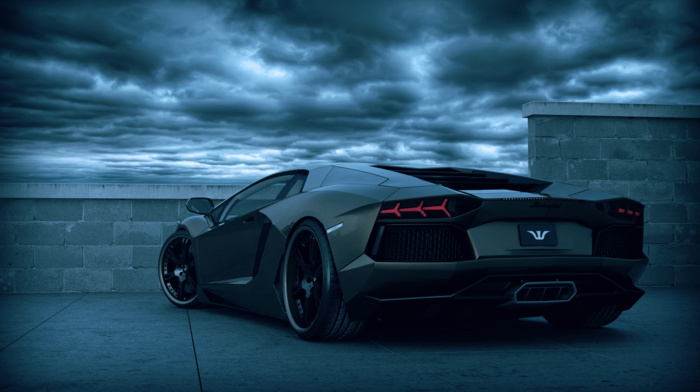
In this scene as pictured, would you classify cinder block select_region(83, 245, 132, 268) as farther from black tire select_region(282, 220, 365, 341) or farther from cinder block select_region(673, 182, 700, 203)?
cinder block select_region(673, 182, 700, 203)

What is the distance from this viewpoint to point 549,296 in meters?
4.14

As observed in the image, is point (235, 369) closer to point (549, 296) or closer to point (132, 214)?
point (549, 296)

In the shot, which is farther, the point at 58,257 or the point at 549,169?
the point at 549,169

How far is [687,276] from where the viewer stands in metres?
9.07

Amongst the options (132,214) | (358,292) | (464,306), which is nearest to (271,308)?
(358,292)

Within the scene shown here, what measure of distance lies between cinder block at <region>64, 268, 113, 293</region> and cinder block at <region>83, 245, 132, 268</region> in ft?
0.24

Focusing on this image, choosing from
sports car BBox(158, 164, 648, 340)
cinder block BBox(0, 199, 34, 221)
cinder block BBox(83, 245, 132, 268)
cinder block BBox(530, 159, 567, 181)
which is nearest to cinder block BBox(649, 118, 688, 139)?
cinder block BBox(530, 159, 567, 181)

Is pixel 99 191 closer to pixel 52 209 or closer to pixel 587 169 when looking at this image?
pixel 52 209

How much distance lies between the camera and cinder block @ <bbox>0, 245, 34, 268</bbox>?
870cm

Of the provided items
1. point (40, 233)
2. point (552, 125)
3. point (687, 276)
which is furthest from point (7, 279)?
point (687, 276)

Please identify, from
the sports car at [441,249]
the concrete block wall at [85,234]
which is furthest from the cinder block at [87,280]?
the sports car at [441,249]

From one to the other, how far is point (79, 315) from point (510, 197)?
3940 mm

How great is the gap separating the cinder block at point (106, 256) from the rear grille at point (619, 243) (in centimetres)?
624

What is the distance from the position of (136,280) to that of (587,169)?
5820 millimetres
